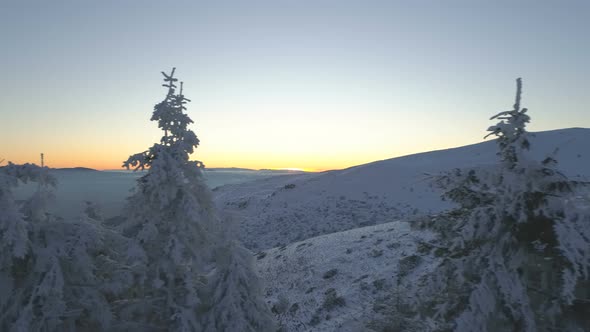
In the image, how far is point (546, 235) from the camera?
5.83 m

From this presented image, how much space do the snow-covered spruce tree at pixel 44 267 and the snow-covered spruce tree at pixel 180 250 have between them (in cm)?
82

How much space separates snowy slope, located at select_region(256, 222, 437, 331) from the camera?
13414 millimetres

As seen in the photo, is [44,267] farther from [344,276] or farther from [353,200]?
[353,200]

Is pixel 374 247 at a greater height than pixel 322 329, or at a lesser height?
greater

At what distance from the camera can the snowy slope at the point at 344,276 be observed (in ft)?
44.0

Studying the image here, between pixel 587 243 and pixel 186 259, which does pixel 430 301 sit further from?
pixel 186 259

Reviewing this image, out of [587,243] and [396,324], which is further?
[396,324]

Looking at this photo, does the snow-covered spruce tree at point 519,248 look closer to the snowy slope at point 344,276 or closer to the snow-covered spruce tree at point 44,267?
the snowy slope at point 344,276

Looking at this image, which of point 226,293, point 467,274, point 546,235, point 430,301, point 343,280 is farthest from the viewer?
point 343,280

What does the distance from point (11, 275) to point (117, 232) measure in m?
2.19

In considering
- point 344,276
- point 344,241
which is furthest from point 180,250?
point 344,241

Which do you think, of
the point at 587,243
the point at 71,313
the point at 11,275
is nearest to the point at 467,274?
the point at 587,243

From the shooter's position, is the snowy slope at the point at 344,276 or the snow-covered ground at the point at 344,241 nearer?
the snowy slope at the point at 344,276

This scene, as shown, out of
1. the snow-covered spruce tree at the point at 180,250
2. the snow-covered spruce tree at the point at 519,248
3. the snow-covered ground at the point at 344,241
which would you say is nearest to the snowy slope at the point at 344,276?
the snow-covered ground at the point at 344,241
